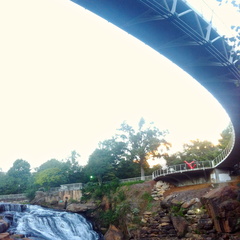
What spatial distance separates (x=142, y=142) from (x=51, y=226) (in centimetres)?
1899

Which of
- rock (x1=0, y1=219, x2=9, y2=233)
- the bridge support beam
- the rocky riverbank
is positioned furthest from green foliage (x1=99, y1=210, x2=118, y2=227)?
the bridge support beam

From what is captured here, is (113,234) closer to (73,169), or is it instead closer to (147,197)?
(147,197)

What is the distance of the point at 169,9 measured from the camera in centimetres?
945

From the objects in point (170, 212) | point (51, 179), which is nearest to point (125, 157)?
point (51, 179)

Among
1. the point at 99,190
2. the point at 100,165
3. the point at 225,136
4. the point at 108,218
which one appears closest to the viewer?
the point at 108,218

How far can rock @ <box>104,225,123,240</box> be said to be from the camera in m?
22.3

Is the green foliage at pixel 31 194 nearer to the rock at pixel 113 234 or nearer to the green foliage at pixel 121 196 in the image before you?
the green foliage at pixel 121 196

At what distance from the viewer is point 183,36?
10523 mm

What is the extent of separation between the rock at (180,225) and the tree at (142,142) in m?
14.6

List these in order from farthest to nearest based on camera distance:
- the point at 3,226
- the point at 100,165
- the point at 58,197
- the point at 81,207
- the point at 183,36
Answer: the point at 58,197 < the point at 100,165 < the point at 81,207 < the point at 3,226 < the point at 183,36

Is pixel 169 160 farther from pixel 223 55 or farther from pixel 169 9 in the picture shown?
pixel 169 9

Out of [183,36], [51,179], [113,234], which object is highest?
[183,36]

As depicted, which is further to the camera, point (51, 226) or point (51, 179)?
point (51, 179)

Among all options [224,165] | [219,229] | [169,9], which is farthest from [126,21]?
[224,165]
